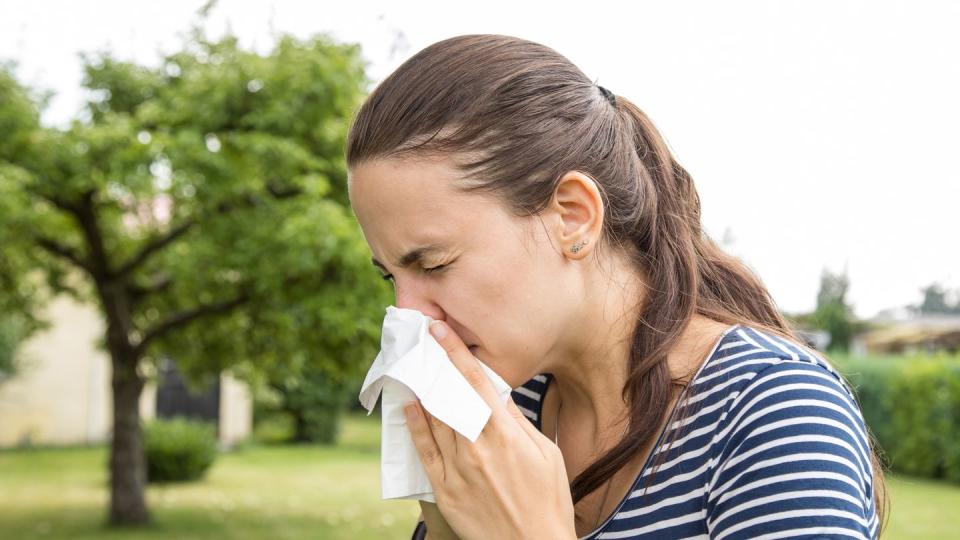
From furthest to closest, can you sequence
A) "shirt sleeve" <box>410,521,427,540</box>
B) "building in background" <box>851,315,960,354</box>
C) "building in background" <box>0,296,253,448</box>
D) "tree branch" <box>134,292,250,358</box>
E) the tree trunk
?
"building in background" <box>851,315,960,354</box>, "building in background" <box>0,296,253,448</box>, the tree trunk, "tree branch" <box>134,292,250,358</box>, "shirt sleeve" <box>410,521,427,540</box>

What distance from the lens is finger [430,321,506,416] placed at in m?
1.77

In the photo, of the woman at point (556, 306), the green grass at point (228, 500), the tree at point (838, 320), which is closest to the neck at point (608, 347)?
the woman at point (556, 306)

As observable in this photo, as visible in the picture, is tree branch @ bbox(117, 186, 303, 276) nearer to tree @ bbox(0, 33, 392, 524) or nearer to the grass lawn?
tree @ bbox(0, 33, 392, 524)

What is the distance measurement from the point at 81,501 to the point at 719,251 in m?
15.1

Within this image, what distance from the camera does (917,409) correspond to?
19266mm

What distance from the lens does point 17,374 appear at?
849 inches

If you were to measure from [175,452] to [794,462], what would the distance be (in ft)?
58.0

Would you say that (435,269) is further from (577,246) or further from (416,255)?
(577,246)

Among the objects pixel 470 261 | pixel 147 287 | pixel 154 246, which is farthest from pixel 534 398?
pixel 147 287

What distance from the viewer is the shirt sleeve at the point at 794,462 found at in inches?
55.7

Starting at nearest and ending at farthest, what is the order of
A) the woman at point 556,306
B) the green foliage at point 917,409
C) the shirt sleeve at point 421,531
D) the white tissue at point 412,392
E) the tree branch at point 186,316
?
the woman at point 556,306, the white tissue at point 412,392, the shirt sleeve at point 421,531, the tree branch at point 186,316, the green foliage at point 917,409

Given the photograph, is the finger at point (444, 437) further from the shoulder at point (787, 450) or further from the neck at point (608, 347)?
the shoulder at point (787, 450)

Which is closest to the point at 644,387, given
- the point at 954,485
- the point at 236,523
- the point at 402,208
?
the point at 402,208

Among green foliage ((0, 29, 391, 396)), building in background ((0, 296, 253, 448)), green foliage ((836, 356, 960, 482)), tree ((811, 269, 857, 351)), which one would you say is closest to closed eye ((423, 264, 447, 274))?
green foliage ((0, 29, 391, 396))
